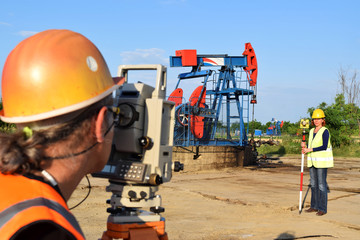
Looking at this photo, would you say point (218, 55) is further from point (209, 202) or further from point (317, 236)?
point (317, 236)

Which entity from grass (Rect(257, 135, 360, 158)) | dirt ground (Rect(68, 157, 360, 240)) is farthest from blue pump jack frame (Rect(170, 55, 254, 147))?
grass (Rect(257, 135, 360, 158))

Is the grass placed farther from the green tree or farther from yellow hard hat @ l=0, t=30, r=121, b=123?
yellow hard hat @ l=0, t=30, r=121, b=123

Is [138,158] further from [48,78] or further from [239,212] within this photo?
[239,212]

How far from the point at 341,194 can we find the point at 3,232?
414 inches

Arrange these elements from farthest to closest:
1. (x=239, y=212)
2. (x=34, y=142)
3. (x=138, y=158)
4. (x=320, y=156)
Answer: (x=320, y=156) → (x=239, y=212) → (x=138, y=158) → (x=34, y=142)

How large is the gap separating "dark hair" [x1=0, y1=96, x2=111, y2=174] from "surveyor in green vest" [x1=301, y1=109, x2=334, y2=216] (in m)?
7.10

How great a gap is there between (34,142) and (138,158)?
168 centimetres

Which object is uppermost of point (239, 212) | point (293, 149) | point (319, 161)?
point (319, 161)

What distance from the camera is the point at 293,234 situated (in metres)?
5.92

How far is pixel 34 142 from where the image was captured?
1.20m

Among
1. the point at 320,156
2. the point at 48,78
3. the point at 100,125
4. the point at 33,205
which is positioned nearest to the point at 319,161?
the point at 320,156

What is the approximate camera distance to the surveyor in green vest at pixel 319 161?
782cm

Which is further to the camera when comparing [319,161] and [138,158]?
[319,161]

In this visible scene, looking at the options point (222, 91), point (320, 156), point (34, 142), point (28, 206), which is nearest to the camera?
point (28, 206)
